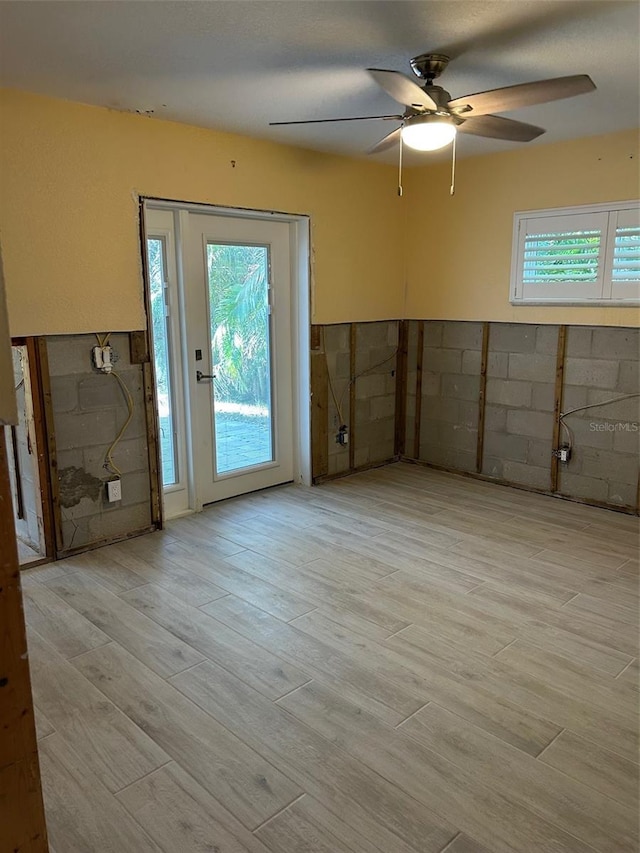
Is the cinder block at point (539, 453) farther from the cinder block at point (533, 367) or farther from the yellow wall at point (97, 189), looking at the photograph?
the yellow wall at point (97, 189)

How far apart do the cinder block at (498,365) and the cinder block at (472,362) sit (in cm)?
9

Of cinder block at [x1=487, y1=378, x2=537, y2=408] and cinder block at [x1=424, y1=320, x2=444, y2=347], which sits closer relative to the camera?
cinder block at [x1=487, y1=378, x2=537, y2=408]

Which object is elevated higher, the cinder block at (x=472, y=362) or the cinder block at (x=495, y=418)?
the cinder block at (x=472, y=362)

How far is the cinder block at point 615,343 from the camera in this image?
164 inches

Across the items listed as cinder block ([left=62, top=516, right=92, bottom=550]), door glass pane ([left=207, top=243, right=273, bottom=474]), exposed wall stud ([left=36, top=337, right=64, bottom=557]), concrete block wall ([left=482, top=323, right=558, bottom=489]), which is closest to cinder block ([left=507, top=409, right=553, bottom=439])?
concrete block wall ([left=482, top=323, right=558, bottom=489])

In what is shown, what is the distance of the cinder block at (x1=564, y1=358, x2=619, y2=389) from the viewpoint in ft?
14.1

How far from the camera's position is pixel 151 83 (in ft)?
9.93

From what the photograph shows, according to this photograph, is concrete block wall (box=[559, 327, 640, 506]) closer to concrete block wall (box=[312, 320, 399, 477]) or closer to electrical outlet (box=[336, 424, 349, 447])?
concrete block wall (box=[312, 320, 399, 477])

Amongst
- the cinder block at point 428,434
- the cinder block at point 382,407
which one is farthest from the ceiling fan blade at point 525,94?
the cinder block at point 428,434

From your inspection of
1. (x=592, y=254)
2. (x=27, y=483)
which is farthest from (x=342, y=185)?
(x=27, y=483)

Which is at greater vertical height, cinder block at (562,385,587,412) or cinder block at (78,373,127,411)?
cinder block at (78,373,127,411)

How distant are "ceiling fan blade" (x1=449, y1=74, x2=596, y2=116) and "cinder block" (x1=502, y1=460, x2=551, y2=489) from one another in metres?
2.82

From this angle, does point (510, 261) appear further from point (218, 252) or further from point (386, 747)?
point (386, 747)

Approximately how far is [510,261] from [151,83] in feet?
9.43
